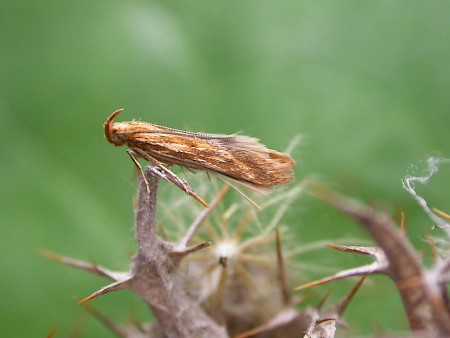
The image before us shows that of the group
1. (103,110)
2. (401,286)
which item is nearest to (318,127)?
(103,110)

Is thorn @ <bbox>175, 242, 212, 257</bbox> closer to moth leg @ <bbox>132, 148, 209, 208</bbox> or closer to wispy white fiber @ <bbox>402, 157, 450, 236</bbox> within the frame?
moth leg @ <bbox>132, 148, 209, 208</bbox>

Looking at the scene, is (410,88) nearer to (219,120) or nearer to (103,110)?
(219,120)

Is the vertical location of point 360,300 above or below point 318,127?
below

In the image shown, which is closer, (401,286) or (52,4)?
(401,286)

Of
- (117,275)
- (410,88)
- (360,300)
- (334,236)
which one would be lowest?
(360,300)

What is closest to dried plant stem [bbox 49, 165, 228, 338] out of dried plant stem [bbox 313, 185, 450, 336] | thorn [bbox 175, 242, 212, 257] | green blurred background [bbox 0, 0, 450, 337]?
thorn [bbox 175, 242, 212, 257]

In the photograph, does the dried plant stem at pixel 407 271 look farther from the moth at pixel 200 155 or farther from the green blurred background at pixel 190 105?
the green blurred background at pixel 190 105
